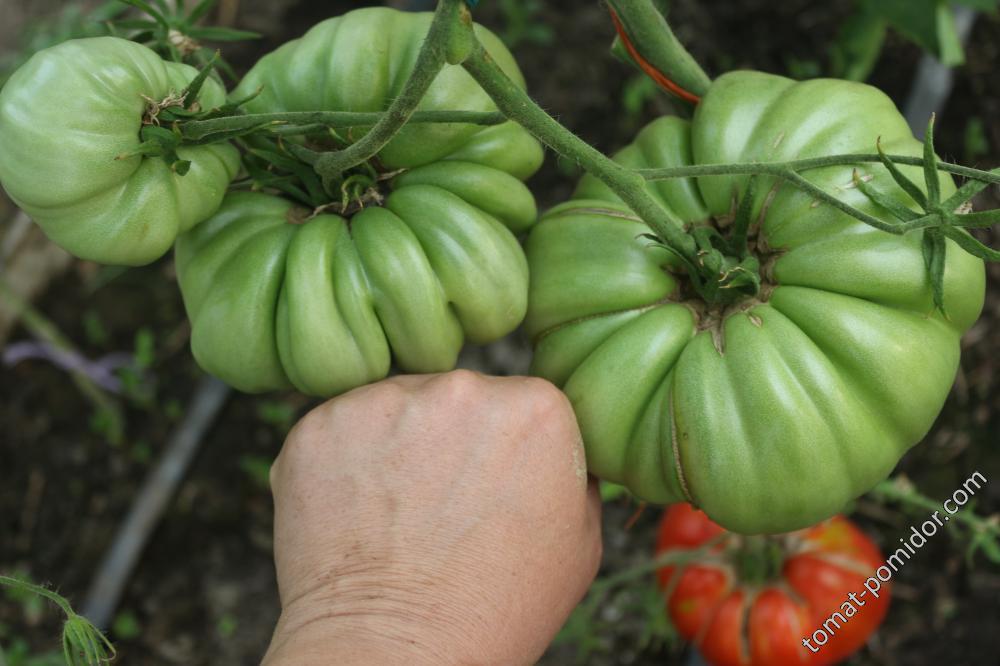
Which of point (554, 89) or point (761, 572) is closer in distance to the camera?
point (761, 572)

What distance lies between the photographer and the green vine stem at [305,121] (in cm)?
103

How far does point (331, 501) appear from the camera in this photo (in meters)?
1.13

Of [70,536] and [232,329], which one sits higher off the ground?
[232,329]

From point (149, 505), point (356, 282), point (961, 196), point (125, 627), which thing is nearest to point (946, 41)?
point (961, 196)

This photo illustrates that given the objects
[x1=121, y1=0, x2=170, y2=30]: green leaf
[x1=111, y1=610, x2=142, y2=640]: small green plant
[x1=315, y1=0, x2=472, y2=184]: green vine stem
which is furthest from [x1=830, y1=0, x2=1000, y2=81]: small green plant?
[x1=111, y1=610, x2=142, y2=640]: small green plant

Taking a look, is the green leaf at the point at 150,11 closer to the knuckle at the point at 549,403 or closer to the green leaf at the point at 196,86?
the green leaf at the point at 196,86

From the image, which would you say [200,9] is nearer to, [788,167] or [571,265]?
[571,265]

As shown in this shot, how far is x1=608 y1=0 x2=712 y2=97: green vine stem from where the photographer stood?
4.01 ft

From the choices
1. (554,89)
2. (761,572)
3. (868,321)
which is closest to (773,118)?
(868,321)

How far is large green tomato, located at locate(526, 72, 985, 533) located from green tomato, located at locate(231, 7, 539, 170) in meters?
0.18

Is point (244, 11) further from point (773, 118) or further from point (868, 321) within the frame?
point (868, 321)

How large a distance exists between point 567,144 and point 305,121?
29 centimetres

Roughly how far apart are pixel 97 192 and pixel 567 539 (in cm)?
65

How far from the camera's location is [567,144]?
1.02 metres
